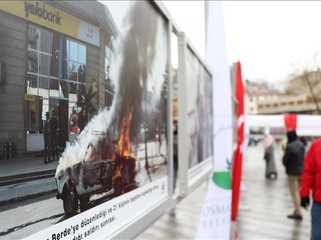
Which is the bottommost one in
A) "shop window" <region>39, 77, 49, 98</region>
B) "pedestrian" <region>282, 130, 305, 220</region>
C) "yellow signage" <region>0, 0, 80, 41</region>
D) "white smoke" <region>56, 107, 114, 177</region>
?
"pedestrian" <region>282, 130, 305, 220</region>

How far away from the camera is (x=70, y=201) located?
1677mm

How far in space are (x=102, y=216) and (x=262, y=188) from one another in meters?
12.9

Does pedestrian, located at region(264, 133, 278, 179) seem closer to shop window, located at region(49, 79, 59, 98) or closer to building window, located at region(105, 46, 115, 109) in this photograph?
building window, located at region(105, 46, 115, 109)

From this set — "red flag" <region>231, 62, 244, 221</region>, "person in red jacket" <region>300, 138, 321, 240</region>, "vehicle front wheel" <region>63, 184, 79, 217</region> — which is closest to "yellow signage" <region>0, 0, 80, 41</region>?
"vehicle front wheel" <region>63, 184, 79, 217</region>

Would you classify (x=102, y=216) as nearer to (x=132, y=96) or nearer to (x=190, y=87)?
(x=132, y=96)

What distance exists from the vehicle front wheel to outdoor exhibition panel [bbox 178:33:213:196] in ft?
6.22

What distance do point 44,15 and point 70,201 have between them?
71 cm

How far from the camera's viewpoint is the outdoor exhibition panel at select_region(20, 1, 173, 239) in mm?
1702

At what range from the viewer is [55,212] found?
1.57 m

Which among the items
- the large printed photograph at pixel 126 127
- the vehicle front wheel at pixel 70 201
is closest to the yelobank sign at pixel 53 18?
the large printed photograph at pixel 126 127

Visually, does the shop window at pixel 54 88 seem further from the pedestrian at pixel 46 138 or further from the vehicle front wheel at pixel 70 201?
the vehicle front wheel at pixel 70 201

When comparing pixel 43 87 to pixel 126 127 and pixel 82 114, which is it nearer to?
pixel 82 114

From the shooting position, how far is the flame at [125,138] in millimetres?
2152

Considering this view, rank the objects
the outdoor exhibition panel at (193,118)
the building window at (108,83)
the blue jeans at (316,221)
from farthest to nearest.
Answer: the blue jeans at (316,221) < the outdoor exhibition panel at (193,118) < the building window at (108,83)
